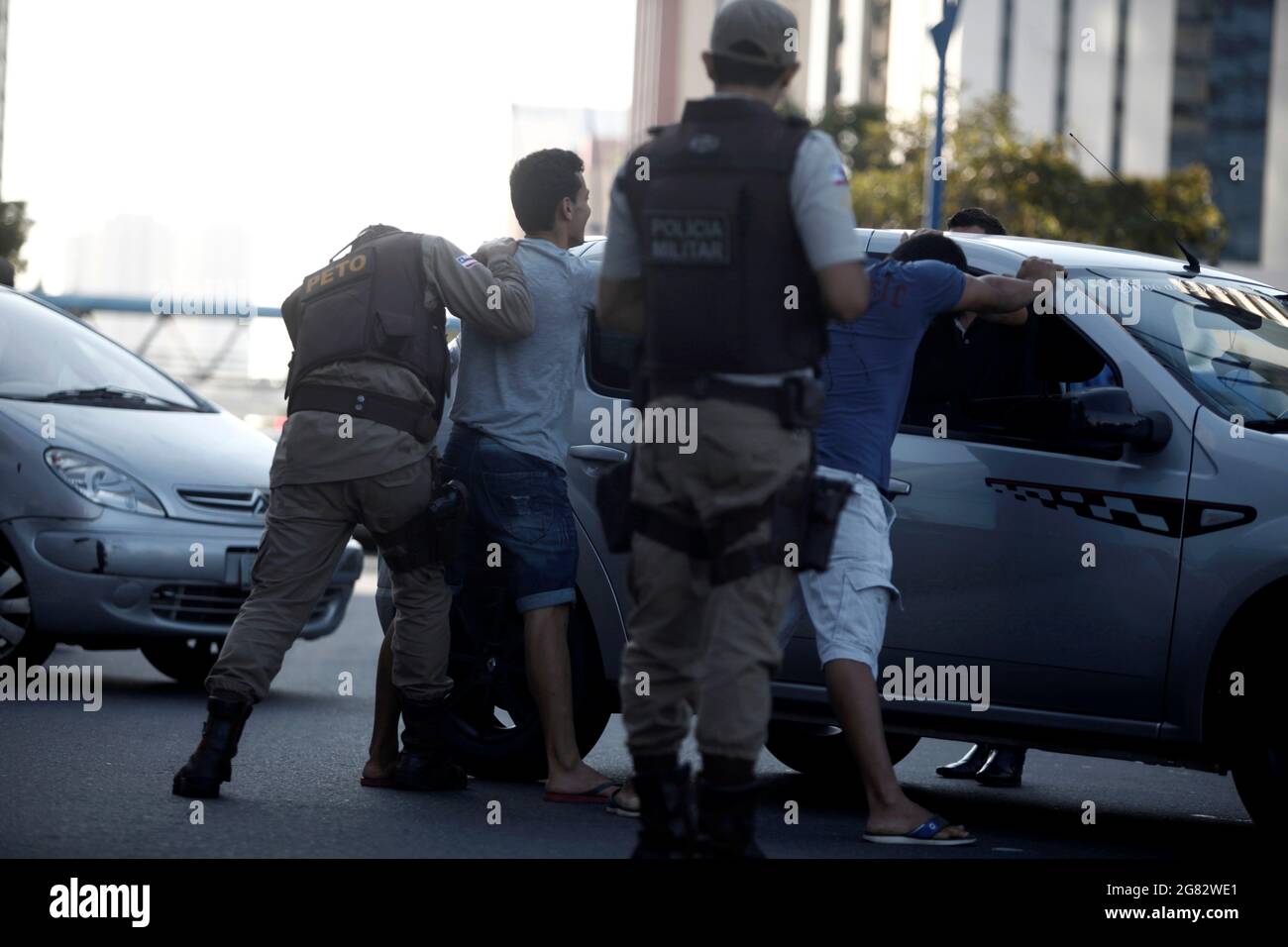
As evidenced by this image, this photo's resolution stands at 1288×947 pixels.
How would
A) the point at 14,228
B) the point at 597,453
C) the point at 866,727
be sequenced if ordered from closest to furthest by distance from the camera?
the point at 866,727
the point at 597,453
the point at 14,228

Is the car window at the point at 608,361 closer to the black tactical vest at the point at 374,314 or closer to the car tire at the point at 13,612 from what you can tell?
the black tactical vest at the point at 374,314

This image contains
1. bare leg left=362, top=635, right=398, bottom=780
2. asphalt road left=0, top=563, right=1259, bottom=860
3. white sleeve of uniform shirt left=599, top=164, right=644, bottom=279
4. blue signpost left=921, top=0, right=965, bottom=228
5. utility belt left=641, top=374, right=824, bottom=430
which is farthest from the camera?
blue signpost left=921, top=0, right=965, bottom=228

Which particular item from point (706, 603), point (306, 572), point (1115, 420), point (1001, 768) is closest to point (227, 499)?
point (306, 572)

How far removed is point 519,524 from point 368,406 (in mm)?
592

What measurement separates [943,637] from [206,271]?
182971mm

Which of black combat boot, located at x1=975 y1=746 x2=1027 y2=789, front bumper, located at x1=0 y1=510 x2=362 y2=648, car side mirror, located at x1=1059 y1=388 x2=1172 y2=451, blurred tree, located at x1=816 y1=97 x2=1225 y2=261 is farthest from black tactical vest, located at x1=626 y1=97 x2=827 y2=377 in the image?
blurred tree, located at x1=816 y1=97 x2=1225 y2=261

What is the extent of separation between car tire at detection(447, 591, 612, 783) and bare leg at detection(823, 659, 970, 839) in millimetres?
1261

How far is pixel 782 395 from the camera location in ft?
13.9

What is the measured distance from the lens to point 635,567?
14.3 ft

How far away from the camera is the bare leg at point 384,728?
629 centimetres

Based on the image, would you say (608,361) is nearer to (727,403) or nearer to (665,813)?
(727,403)

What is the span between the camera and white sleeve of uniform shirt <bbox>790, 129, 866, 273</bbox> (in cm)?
421

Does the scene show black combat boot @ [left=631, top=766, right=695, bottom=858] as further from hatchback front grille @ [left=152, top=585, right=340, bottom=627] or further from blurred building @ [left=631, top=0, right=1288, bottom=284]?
blurred building @ [left=631, top=0, right=1288, bottom=284]
